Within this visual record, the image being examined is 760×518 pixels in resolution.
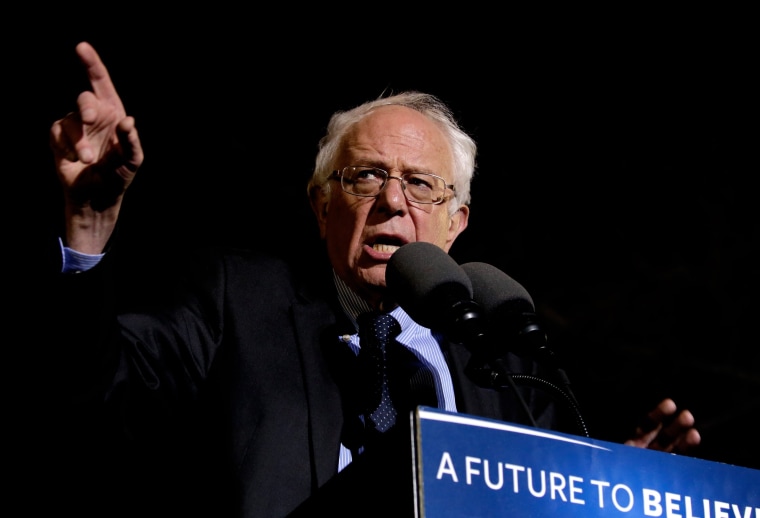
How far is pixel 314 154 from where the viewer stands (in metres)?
3.03

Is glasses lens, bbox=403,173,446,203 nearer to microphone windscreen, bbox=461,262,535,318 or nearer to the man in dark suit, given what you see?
the man in dark suit

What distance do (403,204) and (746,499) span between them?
3.95 ft

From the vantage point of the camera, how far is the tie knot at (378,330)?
75.9 inches

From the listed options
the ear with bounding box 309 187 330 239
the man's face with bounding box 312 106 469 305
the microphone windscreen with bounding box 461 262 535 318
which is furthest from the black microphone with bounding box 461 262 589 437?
the ear with bounding box 309 187 330 239

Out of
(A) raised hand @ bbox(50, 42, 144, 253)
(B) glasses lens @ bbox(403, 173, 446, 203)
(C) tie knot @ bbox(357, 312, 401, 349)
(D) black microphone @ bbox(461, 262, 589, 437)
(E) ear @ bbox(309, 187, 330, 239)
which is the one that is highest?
(A) raised hand @ bbox(50, 42, 144, 253)

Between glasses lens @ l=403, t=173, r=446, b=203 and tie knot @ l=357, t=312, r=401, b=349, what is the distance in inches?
16.0

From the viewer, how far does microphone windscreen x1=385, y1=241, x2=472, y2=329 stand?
1.42 m

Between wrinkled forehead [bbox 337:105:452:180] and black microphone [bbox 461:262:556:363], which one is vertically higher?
wrinkled forehead [bbox 337:105:452:180]

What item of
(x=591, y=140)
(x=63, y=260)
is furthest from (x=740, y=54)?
(x=63, y=260)

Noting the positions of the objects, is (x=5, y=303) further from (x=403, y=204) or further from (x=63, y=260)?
(x=403, y=204)

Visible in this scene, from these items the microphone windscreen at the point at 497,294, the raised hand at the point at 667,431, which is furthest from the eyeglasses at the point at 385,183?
the raised hand at the point at 667,431

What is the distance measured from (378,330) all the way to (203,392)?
0.40 m

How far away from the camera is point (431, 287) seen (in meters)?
1.43

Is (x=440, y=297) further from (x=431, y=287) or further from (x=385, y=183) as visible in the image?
(x=385, y=183)
